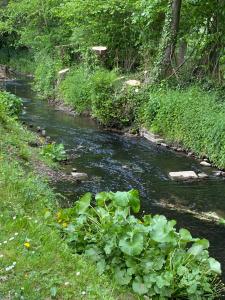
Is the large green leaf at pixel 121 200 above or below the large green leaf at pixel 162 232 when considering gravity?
above

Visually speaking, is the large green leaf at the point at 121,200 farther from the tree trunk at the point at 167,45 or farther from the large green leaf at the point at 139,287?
the tree trunk at the point at 167,45

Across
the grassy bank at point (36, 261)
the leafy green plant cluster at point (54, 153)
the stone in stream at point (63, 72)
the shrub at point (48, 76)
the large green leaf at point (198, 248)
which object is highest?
the grassy bank at point (36, 261)

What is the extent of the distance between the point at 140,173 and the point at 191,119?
3128mm

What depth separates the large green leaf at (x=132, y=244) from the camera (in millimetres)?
4773

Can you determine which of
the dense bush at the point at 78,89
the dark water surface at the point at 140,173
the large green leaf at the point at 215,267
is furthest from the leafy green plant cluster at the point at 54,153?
the dense bush at the point at 78,89

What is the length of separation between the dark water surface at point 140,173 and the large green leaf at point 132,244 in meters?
2.06

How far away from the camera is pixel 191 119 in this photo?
43.2ft

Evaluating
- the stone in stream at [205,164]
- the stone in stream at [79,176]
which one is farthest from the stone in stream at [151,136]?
the stone in stream at [79,176]

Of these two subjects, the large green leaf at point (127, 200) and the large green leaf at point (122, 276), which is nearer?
the large green leaf at point (122, 276)

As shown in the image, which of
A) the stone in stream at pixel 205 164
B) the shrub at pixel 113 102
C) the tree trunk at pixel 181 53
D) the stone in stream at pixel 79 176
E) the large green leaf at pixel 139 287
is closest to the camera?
the large green leaf at pixel 139 287

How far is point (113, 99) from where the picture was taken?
52.3 ft

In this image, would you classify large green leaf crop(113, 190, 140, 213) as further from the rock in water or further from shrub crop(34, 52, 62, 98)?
shrub crop(34, 52, 62, 98)

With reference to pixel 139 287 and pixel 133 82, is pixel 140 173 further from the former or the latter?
pixel 133 82

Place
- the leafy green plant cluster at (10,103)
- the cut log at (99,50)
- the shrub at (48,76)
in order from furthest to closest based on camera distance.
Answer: the shrub at (48,76), the cut log at (99,50), the leafy green plant cluster at (10,103)
